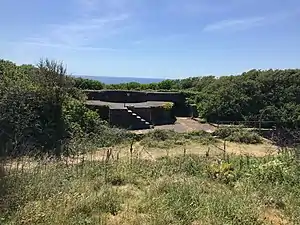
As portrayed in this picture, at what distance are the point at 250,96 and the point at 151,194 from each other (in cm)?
1421

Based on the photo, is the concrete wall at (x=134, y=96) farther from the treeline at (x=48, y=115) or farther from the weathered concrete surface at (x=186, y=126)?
the treeline at (x=48, y=115)

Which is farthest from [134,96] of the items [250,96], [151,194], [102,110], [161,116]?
[151,194]

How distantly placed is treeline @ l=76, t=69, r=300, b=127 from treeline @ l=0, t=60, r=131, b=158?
19.0 feet

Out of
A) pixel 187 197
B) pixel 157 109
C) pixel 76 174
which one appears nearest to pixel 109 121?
pixel 157 109

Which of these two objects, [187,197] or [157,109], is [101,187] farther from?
[157,109]

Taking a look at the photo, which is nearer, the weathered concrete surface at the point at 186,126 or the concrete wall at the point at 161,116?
the weathered concrete surface at the point at 186,126

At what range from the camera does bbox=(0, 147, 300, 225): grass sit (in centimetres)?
434

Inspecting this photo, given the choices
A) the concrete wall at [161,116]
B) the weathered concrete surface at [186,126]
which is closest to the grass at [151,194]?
the weathered concrete surface at [186,126]

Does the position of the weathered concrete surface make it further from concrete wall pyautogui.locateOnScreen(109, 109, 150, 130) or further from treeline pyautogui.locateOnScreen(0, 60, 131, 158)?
treeline pyautogui.locateOnScreen(0, 60, 131, 158)

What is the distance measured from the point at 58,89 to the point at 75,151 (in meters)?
3.26

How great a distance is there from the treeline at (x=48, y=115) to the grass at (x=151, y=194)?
428cm

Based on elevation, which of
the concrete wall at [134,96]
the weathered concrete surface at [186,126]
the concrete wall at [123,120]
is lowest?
the weathered concrete surface at [186,126]

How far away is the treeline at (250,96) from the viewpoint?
666 inches

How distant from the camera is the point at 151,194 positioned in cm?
528
